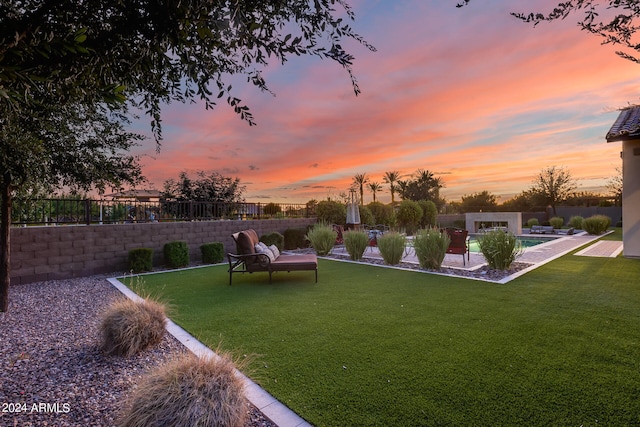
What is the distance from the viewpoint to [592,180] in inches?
1049

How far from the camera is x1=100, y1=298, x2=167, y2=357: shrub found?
10.4ft

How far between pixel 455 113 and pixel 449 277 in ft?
17.4

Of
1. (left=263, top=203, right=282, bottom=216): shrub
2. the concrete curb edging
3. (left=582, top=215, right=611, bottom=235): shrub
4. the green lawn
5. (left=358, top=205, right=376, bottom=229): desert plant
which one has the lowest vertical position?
the concrete curb edging

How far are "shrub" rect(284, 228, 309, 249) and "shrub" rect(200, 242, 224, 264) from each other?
3.07 m

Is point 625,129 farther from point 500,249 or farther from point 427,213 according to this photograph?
point 427,213

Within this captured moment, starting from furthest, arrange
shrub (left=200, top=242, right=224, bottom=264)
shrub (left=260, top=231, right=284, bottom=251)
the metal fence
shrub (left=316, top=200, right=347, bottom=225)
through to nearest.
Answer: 1. shrub (left=316, top=200, right=347, bottom=225)
2. shrub (left=260, top=231, right=284, bottom=251)
3. shrub (left=200, top=242, right=224, bottom=264)
4. the metal fence

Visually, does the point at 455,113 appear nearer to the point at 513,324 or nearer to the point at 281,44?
the point at 513,324

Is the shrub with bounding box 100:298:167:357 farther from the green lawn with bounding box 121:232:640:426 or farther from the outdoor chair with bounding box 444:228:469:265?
the outdoor chair with bounding box 444:228:469:265

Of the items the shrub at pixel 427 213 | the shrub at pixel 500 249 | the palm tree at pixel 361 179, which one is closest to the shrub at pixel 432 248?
the shrub at pixel 500 249

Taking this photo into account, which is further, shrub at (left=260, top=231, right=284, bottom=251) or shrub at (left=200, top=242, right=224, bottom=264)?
shrub at (left=260, top=231, right=284, bottom=251)

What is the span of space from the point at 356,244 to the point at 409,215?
1012 centimetres

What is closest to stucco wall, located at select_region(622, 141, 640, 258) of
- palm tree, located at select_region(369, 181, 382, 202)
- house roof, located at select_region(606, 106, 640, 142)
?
house roof, located at select_region(606, 106, 640, 142)

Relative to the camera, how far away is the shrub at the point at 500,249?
23.1ft

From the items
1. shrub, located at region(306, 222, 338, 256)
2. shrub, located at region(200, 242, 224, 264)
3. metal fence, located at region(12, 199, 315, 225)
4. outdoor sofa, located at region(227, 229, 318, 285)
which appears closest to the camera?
outdoor sofa, located at region(227, 229, 318, 285)
